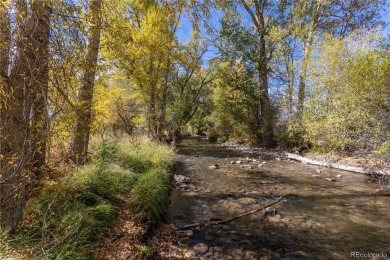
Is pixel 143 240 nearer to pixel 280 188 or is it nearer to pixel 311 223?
pixel 311 223

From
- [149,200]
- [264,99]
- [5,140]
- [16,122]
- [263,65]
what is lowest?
[149,200]

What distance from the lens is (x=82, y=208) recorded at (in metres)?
2.80

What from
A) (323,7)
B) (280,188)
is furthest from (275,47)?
(280,188)

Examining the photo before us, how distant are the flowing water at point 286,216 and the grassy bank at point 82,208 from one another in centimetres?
68

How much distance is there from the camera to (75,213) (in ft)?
8.52

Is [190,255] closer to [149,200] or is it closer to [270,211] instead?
[149,200]

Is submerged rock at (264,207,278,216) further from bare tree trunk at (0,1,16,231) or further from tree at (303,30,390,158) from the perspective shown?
bare tree trunk at (0,1,16,231)

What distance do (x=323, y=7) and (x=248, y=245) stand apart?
15015 millimetres

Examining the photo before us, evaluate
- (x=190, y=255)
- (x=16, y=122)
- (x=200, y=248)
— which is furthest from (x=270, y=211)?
(x=16, y=122)

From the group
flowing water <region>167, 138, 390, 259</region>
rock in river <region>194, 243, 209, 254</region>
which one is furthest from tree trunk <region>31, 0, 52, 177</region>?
flowing water <region>167, 138, 390, 259</region>

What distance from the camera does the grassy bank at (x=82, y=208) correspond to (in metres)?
2.05

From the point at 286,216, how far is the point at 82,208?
356cm

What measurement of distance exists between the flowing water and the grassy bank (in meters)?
0.68

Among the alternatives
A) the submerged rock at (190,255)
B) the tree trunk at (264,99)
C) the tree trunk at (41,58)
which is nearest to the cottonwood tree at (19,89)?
the tree trunk at (41,58)
